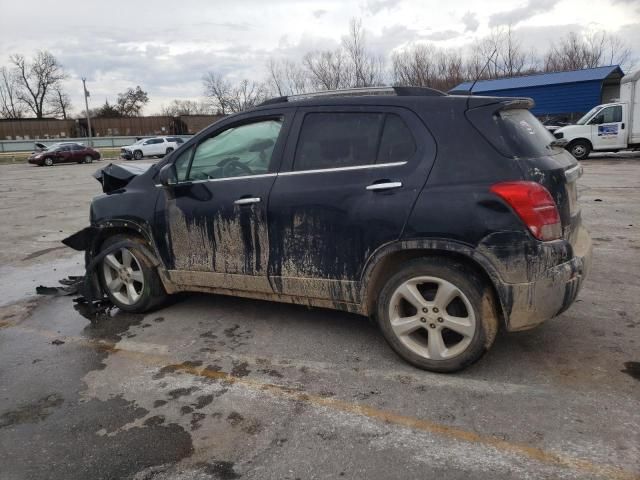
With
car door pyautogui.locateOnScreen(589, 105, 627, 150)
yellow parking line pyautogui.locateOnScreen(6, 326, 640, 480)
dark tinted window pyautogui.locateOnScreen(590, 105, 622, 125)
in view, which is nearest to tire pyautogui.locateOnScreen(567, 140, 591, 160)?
car door pyautogui.locateOnScreen(589, 105, 627, 150)

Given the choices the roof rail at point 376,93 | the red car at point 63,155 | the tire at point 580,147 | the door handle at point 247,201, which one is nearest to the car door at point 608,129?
the tire at point 580,147

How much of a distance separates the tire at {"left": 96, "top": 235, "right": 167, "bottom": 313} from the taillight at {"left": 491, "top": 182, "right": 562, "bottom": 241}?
311 centimetres

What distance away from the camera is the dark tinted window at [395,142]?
3.43 meters

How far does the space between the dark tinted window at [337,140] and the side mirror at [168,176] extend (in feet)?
3.81

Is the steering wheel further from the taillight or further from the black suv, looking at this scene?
the taillight

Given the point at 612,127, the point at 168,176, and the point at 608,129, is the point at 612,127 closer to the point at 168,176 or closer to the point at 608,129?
the point at 608,129

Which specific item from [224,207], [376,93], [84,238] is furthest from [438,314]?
[84,238]

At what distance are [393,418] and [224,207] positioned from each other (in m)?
2.04

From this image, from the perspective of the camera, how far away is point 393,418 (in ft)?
9.78

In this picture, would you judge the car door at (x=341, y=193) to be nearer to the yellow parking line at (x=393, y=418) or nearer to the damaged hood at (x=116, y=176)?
the yellow parking line at (x=393, y=418)

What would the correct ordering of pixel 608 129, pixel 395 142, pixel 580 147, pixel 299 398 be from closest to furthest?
pixel 299 398, pixel 395 142, pixel 608 129, pixel 580 147

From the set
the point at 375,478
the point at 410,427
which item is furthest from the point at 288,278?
the point at 375,478

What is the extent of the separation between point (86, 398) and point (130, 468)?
3.07ft

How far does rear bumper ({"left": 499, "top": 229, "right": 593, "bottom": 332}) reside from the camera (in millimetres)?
3117
